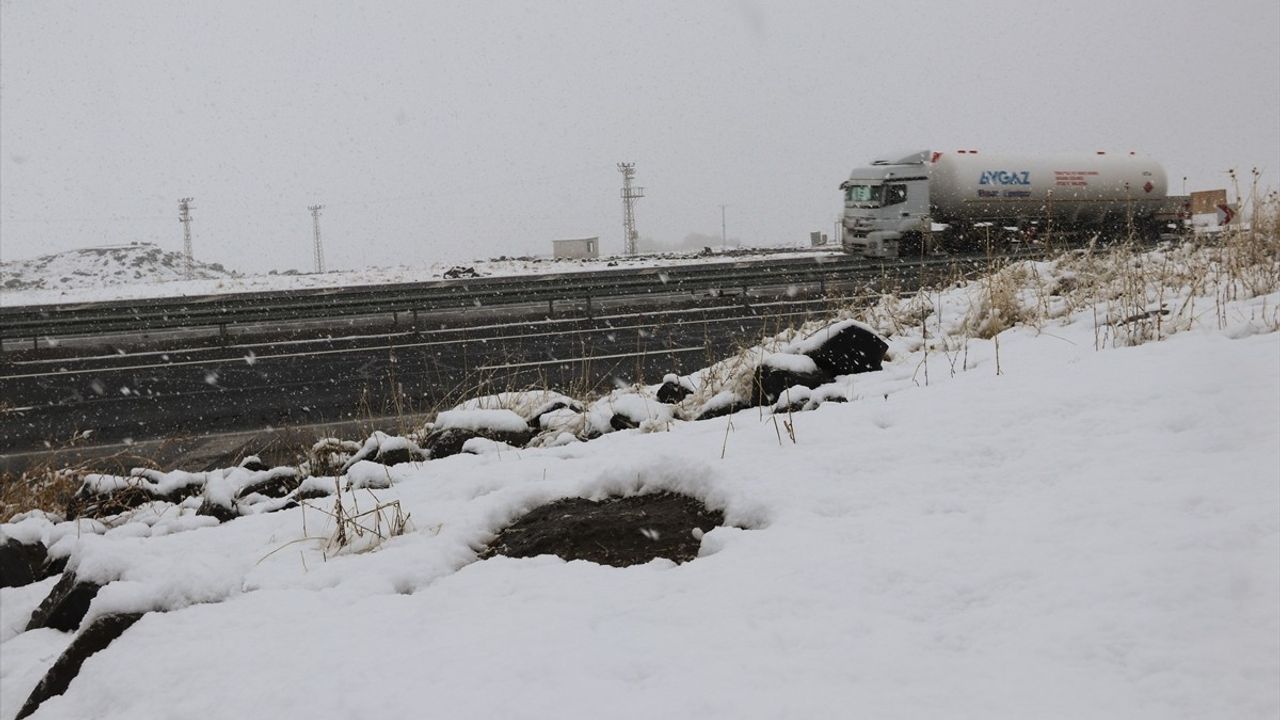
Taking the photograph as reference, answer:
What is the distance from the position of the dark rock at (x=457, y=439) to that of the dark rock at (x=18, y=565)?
7.19 ft

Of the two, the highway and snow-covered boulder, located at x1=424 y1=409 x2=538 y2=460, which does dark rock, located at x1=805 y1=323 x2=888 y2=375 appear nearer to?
the highway

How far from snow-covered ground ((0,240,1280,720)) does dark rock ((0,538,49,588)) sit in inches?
10.2

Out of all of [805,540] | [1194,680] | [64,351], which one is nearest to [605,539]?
[805,540]

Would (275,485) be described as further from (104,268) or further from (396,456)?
(104,268)

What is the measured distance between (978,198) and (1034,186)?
2.32 m

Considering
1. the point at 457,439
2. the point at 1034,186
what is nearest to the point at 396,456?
the point at 457,439

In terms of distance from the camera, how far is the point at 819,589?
8.09ft

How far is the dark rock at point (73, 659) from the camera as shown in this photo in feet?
9.37

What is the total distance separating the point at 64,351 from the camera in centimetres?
1652

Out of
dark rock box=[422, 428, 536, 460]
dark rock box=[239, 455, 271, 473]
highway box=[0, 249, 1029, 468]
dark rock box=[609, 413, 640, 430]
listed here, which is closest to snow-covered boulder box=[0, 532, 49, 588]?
dark rock box=[239, 455, 271, 473]

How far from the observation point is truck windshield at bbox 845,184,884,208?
28.5 meters

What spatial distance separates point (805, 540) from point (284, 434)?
24.2 feet

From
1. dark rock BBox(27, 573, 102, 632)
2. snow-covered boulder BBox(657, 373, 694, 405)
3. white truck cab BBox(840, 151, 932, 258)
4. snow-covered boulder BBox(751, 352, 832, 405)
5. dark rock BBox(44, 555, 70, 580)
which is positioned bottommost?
dark rock BBox(44, 555, 70, 580)

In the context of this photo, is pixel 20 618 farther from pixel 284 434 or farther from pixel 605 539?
pixel 284 434
